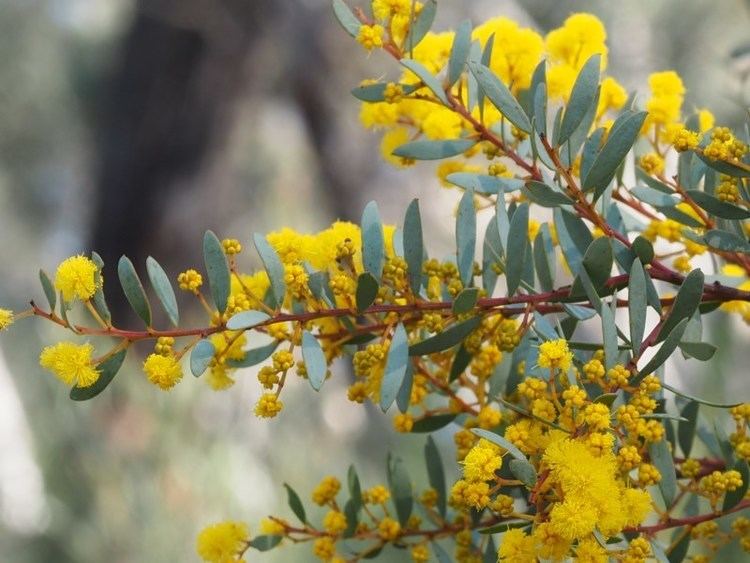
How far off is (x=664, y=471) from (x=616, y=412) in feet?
0.28

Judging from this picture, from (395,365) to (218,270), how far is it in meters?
0.11

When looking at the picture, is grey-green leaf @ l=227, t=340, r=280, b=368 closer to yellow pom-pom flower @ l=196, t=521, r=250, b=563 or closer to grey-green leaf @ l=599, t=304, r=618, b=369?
yellow pom-pom flower @ l=196, t=521, r=250, b=563

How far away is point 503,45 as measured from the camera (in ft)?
2.27

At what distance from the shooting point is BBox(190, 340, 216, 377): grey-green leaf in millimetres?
524

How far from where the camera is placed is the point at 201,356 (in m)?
0.53

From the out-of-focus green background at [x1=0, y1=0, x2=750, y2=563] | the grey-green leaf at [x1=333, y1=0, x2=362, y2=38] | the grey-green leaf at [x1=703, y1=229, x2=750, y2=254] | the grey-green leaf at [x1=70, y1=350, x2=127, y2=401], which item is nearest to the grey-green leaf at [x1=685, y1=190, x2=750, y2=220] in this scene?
the grey-green leaf at [x1=703, y1=229, x2=750, y2=254]

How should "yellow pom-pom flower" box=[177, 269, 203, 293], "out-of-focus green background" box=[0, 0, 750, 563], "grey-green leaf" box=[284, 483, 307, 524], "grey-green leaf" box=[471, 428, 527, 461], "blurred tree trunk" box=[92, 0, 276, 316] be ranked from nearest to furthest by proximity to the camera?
1. "grey-green leaf" box=[471, 428, 527, 461]
2. "yellow pom-pom flower" box=[177, 269, 203, 293]
3. "grey-green leaf" box=[284, 483, 307, 524]
4. "out-of-focus green background" box=[0, 0, 750, 563]
5. "blurred tree trunk" box=[92, 0, 276, 316]

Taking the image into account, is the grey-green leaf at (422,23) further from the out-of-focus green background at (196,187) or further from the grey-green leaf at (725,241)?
the out-of-focus green background at (196,187)

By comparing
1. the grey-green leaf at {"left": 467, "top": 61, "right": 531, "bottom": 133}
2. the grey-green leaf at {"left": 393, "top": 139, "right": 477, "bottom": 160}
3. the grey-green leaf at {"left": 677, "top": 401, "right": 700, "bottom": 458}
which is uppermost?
the grey-green leaf at {"left": 467, "top": 61, "right": 531, "bottom": 133}

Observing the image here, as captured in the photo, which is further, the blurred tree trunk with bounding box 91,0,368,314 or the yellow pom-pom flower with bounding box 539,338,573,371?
the blurred tree trunk with bounding box 91,0,368,314

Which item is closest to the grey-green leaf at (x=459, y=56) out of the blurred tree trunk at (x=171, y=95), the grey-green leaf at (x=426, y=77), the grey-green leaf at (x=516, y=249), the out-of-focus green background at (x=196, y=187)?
the grey-green leaf at (x=426, y=77)

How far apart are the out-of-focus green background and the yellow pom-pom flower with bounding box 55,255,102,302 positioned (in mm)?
740

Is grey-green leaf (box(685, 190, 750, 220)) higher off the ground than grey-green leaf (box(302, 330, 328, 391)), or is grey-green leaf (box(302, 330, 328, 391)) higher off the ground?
grey-green leaf (box(685, 190, 750, 220))

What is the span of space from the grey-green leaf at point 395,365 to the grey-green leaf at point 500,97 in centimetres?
13
